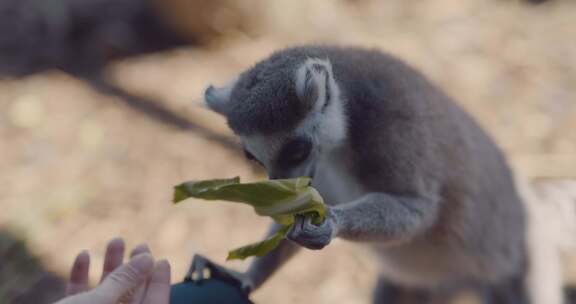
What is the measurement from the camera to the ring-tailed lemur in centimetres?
293

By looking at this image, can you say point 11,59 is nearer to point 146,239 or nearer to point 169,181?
point 169,181

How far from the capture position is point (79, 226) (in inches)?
203

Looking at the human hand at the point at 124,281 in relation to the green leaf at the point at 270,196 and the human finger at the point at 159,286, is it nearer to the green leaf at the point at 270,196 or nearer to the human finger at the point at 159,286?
the human finger at the point at 159,286

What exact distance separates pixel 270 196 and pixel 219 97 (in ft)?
2.75

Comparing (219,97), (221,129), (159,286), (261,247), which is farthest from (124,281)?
(221,129)

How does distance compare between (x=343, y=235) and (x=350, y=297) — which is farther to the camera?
(x=350, y=297)

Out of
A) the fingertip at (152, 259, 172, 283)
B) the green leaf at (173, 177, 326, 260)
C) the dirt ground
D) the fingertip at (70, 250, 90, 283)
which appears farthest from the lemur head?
the dirt ground

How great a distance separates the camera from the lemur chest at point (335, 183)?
3.31m

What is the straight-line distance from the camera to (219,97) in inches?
130

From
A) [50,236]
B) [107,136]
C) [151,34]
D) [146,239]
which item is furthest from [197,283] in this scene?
[151,34]

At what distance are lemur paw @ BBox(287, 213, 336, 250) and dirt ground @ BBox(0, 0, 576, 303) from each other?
1.81m

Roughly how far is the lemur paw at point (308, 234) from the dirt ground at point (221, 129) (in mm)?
1815

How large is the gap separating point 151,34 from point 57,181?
241 cm

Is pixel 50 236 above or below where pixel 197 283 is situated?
below
